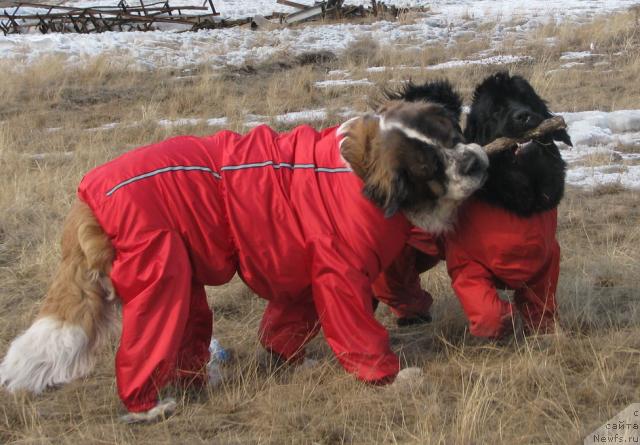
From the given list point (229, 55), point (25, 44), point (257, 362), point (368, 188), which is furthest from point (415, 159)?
point (25, 44)

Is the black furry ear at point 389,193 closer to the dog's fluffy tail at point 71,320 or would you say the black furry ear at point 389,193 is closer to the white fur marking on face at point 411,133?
the white fur marking on face at point 411,133

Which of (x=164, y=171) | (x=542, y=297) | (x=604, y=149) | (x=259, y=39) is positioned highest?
(x=164, y=171)

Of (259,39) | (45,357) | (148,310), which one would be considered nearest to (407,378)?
(148,310)

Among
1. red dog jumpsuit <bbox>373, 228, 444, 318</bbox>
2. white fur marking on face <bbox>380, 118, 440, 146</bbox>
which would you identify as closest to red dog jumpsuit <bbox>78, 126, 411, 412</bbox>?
white fur marking on face <bbox>380, 118, 440, 146</bbox>

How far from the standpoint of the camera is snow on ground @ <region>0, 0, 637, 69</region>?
14531 millimetres

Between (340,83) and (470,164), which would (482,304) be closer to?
(470,164)

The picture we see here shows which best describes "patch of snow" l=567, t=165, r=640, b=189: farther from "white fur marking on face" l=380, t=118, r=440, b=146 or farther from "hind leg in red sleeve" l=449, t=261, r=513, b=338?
"white fur marking on face" l=380, t=118, r=440, b=146

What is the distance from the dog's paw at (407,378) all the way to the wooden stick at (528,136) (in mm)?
1190

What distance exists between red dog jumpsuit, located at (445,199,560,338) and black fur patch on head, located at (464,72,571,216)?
3.1 inches

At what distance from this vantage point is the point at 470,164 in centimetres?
377

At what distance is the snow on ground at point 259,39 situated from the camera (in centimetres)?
1453

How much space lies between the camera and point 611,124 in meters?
8.79

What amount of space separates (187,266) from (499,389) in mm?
1603

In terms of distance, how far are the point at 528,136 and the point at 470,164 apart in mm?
501
